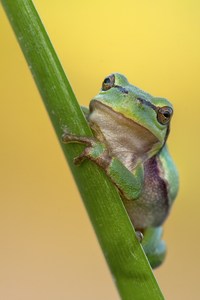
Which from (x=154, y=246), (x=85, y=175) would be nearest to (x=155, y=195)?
(x=154, y=246)

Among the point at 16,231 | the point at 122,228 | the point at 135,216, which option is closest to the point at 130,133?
the point at 135,216

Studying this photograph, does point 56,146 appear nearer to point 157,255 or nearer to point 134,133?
point 157,255

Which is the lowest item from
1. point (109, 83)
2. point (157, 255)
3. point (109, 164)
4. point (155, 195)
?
point (157, 255)

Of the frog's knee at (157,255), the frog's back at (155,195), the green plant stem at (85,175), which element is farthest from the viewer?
the frog's knee at (157,255)

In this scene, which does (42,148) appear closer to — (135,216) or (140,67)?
(140,67)

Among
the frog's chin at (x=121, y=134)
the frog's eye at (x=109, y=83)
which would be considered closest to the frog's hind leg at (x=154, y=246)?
the frog's chin at (x=121, y=134)

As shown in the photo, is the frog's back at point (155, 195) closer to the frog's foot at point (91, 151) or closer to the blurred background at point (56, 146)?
the frog's foot at point (91, 151)
